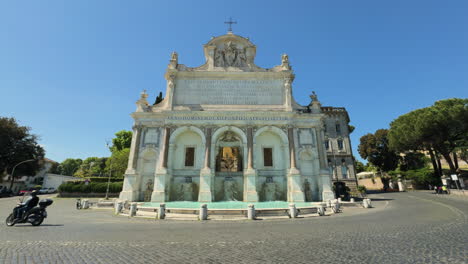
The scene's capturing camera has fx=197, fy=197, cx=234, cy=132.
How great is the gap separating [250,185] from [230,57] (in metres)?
16.0

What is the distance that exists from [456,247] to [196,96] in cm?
2261

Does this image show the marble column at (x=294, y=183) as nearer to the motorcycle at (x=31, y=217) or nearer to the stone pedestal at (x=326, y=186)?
the stone pedestal at (x=326, y=186)

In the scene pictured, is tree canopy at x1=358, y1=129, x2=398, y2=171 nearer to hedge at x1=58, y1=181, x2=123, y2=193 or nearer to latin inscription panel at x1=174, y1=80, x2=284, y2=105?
latin inscription panel at x1=174, y1=80, x2=284, y2=105

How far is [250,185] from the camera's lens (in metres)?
20.2

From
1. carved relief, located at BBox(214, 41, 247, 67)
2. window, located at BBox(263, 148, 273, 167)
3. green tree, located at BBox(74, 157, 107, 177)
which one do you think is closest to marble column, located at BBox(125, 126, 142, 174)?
carved relief, located at BBox(214, 41, 247, 67)

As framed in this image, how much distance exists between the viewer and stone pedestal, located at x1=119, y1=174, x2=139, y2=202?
1984cm

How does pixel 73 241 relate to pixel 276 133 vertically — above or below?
below

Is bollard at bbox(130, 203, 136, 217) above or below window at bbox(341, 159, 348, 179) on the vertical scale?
below

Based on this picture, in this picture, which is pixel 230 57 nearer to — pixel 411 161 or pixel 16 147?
pixel 16 147

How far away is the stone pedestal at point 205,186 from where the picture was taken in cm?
1949

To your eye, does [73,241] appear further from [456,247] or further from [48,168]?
[48,168]

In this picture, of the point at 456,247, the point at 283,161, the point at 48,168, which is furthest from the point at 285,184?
the point at 48,168

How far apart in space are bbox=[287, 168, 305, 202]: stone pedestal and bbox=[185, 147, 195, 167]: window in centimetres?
1081

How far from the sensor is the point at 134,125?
74.5 ft
